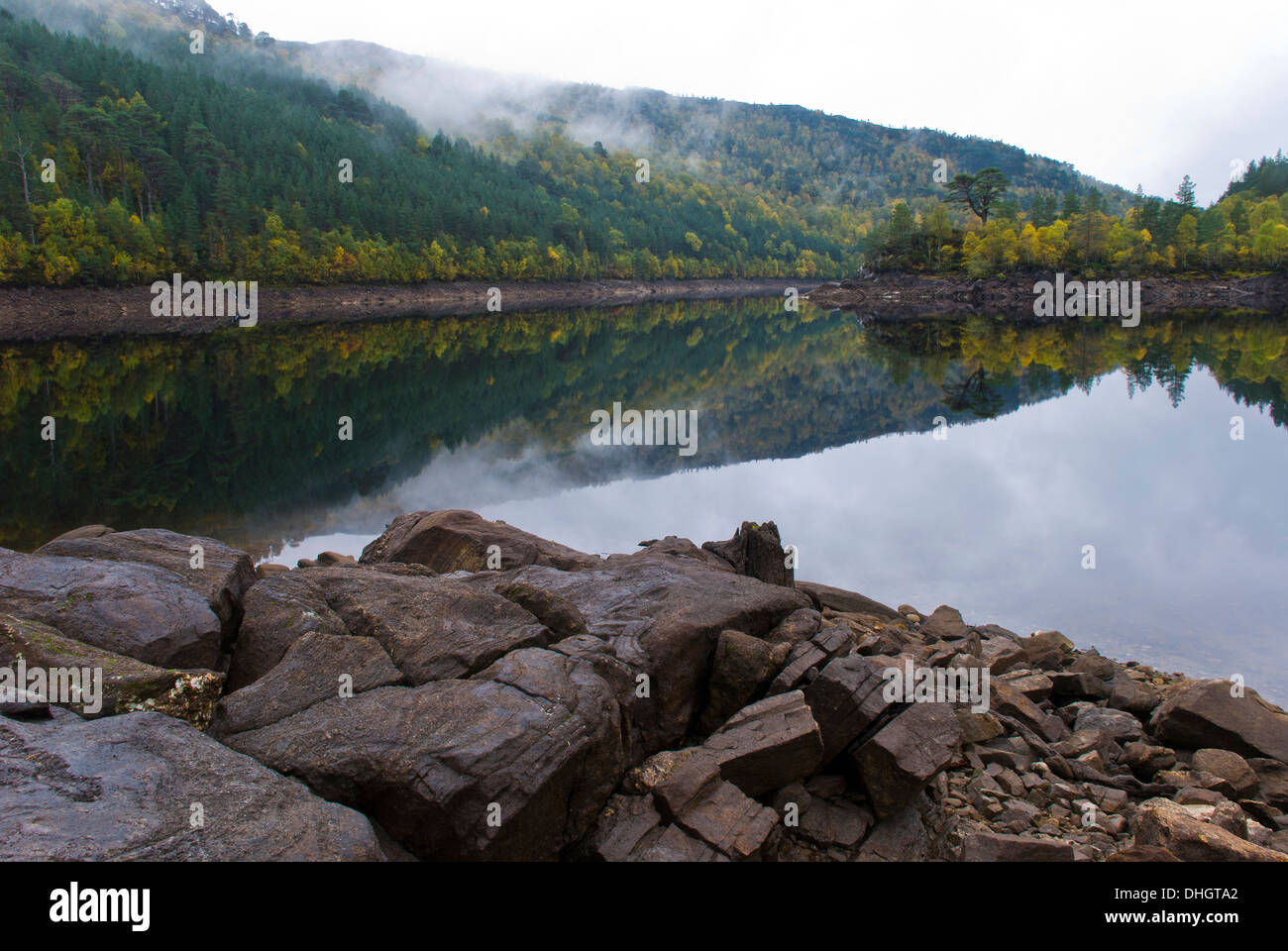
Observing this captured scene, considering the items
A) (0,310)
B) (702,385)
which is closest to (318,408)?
(702,385)

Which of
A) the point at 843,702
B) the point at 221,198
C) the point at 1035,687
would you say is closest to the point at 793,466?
the point at 1035,687

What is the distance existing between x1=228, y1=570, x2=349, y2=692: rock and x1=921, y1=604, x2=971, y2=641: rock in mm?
8814

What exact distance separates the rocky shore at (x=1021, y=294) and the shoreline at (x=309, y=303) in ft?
165

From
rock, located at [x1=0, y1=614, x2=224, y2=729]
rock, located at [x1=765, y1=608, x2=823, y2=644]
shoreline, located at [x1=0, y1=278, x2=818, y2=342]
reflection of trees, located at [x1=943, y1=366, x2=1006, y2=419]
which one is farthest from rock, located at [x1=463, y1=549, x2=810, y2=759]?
shoreline, located at [x1=0, y1=278, x2=818, y2=342]

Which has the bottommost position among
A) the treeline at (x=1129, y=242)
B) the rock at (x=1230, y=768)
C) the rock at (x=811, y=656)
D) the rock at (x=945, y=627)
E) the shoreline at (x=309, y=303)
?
the rock at (x=1230, y=768)

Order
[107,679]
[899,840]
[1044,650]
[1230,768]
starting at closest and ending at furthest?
1. [107,679]
2. [899,840]
3. [1230,768]
4. [1044,650]

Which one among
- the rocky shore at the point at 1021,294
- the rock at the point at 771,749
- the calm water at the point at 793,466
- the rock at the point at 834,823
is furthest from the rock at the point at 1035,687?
the rocky shore at the point at 1021,294

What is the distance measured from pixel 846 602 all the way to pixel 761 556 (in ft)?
5.31

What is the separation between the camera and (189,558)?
31.9ft

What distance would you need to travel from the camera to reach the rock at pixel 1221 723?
863 centimetres

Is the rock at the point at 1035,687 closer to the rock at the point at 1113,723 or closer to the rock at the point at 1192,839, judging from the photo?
the rock at the point at 1113,723

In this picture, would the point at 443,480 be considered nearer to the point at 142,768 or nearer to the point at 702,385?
the point at 142,768

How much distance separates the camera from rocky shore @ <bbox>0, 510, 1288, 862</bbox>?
5.62 meters

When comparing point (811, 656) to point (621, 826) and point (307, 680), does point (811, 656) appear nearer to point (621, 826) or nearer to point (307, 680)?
point (621, 826)
